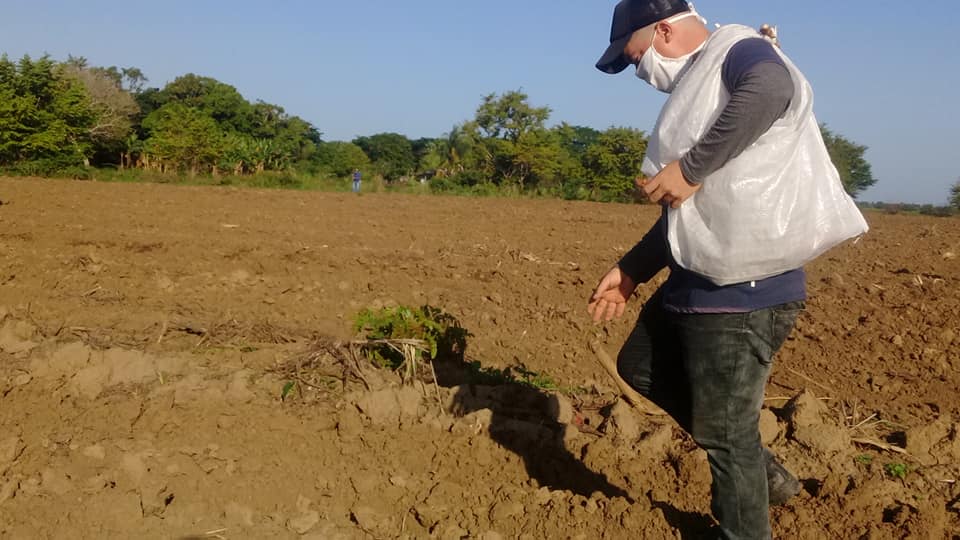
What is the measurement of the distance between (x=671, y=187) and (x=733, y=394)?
65cm

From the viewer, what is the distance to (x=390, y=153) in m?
76.4

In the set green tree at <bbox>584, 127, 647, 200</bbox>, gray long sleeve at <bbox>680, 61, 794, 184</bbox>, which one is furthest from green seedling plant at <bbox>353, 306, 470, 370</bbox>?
green tree at <bbox>584, 127, 647, 200</bbox>

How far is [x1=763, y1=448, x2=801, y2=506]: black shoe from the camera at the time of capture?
308cm

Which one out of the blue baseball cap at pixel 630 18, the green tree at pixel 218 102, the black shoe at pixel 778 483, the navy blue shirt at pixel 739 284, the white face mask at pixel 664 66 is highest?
the green tree at pixel 218 102

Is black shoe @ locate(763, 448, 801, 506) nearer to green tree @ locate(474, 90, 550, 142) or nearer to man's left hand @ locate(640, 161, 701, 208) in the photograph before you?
man's left hand @ locate(640, 161, 701, 208)

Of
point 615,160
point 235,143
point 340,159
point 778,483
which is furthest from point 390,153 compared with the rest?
point 778,483

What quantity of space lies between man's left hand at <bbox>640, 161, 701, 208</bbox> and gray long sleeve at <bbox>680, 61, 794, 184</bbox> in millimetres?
62

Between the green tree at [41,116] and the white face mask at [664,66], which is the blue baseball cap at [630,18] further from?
the green tree at [41,116]

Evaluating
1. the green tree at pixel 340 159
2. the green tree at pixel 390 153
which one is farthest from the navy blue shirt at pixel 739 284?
the green tree at pixel 390 153

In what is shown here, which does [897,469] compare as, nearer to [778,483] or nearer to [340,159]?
[778,483]

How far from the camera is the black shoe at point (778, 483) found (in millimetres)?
3080

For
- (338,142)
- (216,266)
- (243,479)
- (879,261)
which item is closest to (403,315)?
(243,479)

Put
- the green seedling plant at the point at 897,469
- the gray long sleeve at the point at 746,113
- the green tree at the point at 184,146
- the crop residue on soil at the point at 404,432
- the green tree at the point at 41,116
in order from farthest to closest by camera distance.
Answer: the green tree at the point at 184,146
the green tree at the point at 41,116
the green seedling plant at the point at 897,469
the crop residue on soil at the point at 404,432
the gray long sleeve at the point at 746,113

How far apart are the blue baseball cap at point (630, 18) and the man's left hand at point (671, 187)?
472 mm
